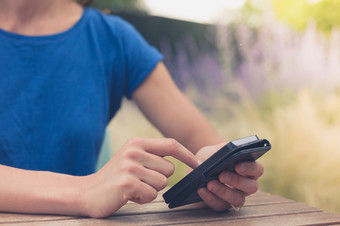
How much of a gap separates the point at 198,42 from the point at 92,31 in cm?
167

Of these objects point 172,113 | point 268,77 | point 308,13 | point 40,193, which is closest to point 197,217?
point 40,193

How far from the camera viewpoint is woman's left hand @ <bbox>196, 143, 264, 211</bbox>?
0.85 meters

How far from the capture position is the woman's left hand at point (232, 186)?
2.78 ft

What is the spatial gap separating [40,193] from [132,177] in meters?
0.19

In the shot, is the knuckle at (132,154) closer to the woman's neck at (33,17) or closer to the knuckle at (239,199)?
the knuckle at (239,199)

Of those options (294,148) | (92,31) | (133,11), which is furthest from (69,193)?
(133,11)

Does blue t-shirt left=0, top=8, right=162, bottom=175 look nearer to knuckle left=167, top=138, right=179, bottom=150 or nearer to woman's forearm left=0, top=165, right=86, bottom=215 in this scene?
woman's forearm left=0, top=165, right=86, bottom=215

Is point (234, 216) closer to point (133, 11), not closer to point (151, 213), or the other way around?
point (151, 213)

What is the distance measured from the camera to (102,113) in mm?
1376

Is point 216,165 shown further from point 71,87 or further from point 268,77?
point 268,77

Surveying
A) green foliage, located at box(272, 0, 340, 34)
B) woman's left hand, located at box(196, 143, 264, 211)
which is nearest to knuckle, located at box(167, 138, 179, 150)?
woman's left hand, located at box(196, 143, 264, 211)

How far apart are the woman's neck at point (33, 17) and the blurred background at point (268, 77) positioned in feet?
4.78

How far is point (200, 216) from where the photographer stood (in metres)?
0.86

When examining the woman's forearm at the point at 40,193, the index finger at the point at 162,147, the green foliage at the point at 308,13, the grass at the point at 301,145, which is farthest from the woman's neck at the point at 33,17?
the green foliage at the point at 308,13
